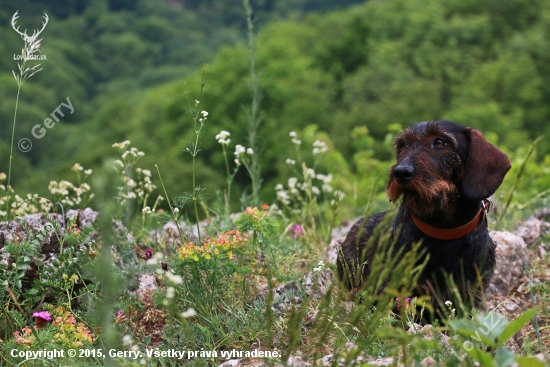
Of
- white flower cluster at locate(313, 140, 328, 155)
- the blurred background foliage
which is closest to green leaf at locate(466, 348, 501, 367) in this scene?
white flower cluster at locate(313, 140, 328, 155)

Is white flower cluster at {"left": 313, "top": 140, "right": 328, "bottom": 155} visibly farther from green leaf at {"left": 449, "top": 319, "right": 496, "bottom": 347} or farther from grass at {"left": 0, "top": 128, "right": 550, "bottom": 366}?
green leaf at {"left": 449, "top": 319, "right": 496, "bottom": 347}

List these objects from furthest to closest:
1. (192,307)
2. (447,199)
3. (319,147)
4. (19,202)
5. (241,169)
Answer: (241,169) < (319,147) < (19,202) < (447,199) < (192,307)

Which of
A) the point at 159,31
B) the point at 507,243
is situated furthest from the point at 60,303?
the point at 159,31

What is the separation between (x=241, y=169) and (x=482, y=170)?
4.00m

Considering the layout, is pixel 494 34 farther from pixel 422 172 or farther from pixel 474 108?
pixel 422 172

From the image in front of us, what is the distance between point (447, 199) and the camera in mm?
3717

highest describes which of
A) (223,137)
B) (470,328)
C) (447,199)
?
(223,137)

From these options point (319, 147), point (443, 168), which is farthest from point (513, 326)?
point (319, 147)

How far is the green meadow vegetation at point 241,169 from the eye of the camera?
9.13 feet

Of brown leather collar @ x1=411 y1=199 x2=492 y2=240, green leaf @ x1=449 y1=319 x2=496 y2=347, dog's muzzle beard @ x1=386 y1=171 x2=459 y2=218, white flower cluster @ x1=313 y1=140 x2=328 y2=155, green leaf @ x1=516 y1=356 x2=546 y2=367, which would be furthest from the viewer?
white flower cluster @ x1=313 y1=140 x2=328 y2=155

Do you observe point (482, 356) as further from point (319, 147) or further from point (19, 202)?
point (319, 147)

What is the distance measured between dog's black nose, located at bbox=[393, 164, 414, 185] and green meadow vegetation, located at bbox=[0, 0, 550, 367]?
0.34 m

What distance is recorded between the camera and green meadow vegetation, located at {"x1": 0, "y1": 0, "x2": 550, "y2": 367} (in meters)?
2.78

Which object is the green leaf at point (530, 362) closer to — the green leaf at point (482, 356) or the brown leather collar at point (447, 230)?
the green leaf at point (482, 356)
